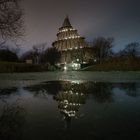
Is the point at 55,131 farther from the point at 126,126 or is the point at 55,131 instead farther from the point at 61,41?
the point at 61,41

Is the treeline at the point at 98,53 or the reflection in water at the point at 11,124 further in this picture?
the treeline at the point at 98,53

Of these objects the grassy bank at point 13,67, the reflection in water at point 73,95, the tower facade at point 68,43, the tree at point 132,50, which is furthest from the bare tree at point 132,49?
the reflection in water at point 73,95

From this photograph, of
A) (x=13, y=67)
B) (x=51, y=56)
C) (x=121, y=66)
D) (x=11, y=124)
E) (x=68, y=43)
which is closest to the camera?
(x=11, y=124)

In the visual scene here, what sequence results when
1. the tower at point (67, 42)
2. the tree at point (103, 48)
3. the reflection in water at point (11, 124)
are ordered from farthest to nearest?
the tower at point (67, 42) → the tree at point (103, 48) → the reflection in water at point (11, 124)

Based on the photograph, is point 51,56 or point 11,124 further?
point 51,56

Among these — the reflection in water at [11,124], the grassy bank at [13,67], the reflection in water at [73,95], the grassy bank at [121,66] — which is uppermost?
the grassy bank at [121,66]

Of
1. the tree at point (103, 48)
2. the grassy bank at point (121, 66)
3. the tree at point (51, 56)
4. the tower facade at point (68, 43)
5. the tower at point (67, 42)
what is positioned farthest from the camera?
the tower at point (67, 42)

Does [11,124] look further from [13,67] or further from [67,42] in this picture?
[67,42]

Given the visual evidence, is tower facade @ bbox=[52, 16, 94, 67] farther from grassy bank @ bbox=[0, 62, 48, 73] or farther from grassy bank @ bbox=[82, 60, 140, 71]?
grassy bank @ bbox=[0, 62, 48, 73]

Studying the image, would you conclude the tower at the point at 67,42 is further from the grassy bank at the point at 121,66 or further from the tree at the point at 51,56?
the grassy bank at the point at 121,66

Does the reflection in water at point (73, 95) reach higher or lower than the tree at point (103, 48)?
lower

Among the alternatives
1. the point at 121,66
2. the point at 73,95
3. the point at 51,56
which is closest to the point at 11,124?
the point at 73,95

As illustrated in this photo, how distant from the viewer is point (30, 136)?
3221 millimetres

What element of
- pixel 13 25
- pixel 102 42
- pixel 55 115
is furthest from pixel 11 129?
pixel 102 42
